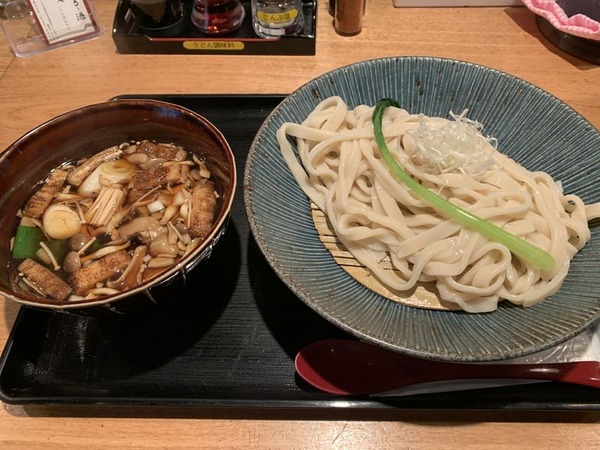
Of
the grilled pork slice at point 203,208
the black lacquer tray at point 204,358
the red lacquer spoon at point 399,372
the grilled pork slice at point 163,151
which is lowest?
the black lacquer tray at point 204,358

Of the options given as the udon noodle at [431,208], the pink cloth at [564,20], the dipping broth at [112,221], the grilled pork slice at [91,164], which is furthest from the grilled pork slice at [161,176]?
the pink cloth at [564,20]

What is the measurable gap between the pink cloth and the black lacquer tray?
61.8 inches

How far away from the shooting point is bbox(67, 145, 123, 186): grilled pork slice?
142 cm

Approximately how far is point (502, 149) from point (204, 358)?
118 centimetres

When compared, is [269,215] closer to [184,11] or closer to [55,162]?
[55,162]

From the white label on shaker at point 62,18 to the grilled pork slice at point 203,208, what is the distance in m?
1.39


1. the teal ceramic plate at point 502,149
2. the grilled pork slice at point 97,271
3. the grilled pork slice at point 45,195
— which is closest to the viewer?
the teal ceramic plate at point 502,149

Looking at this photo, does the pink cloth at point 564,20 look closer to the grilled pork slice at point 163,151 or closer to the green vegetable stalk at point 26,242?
the grilled pork slice at point 163,151

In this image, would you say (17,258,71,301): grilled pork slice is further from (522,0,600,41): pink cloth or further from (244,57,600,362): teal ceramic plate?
(522,0,600,41): pink cloth

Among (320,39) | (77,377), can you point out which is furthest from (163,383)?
(320,39)

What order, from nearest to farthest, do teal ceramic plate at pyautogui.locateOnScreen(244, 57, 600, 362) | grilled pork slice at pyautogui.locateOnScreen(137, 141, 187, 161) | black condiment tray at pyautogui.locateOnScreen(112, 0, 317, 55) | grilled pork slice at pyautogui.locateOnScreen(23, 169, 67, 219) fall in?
teal ceramic plate at pyautogui.locateOnScreen(244, 57, 600, 362)
grilled pork slice at pyautogui.locateOnScreen(23, 169, 67, 219)
grilled pork slice at pyautogui.locateOnScreen(137, 141, 187, 161)
black condiment tray at pyautogui.locateOnScreen(112, 0, 317, 55)

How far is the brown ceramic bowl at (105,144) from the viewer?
4.08 feet

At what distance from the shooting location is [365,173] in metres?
1.52

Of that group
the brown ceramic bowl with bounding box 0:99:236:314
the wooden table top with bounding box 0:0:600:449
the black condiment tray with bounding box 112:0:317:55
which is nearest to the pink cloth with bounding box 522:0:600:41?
the wooden table top with bounding box 0:0:600:449
